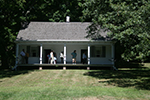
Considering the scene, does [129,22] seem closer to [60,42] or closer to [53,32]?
[60,42]

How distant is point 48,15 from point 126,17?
64.5 ft

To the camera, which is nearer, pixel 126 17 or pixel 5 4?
pixel 126 17

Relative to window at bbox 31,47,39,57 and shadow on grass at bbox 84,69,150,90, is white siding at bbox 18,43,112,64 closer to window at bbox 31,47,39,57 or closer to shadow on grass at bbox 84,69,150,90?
window at bbox 31,47,39,57

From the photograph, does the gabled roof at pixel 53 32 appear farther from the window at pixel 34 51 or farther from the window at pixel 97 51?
the window at pixel 34 51

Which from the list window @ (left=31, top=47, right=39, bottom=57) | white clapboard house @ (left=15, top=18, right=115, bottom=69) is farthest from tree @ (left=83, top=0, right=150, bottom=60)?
window @ (left=31, top=47, right=39, bottom=57)

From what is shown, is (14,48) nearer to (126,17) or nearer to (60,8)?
(60,8)

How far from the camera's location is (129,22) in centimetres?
1169

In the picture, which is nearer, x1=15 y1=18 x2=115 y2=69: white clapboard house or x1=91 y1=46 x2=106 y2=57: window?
x1=15 y1=18 x2=115 y2=69: white clapboard house

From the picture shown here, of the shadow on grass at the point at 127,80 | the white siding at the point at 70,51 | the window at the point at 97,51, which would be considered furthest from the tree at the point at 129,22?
the white siding at the point at 70,51

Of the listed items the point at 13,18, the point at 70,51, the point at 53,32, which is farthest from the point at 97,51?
the point at 13,18

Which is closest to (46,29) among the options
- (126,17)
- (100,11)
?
(100,11)

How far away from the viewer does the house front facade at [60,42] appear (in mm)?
21703

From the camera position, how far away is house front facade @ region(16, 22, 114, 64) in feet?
71.2

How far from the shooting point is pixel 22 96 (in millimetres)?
8031
